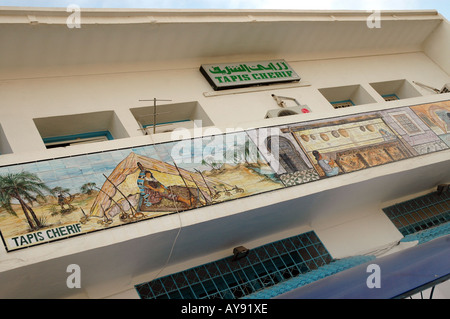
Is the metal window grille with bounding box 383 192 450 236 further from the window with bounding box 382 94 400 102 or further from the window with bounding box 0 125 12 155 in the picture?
the window with bounding box 0 125 12 155

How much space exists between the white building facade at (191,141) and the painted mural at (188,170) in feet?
0.08

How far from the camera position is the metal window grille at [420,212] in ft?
30.7

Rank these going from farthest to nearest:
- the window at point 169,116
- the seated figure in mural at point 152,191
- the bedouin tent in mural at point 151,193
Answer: the window at point 169,116
the seated figure in mural at point 152,191
the bedouin tent in mural at point 151,193

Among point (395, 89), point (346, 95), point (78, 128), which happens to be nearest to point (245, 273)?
point (78, 128)

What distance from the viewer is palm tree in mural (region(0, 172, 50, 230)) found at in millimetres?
5887

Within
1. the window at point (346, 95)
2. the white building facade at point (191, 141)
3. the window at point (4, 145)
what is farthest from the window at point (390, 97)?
the window at point (4, 145)

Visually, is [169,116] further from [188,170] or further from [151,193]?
[151,193]

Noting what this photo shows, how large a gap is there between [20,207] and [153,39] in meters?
4.83

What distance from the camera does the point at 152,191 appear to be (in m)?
6.72

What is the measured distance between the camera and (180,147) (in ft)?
24.6

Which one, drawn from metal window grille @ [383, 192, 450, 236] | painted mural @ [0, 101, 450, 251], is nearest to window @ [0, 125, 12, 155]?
painted mural @ [0, 101, 450, 251]

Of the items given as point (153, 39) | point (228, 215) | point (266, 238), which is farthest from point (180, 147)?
point (153, 39)

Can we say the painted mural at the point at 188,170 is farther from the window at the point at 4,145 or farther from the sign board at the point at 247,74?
the sign board at the point at 247,74

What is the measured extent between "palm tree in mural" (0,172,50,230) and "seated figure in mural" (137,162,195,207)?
1236 mm
